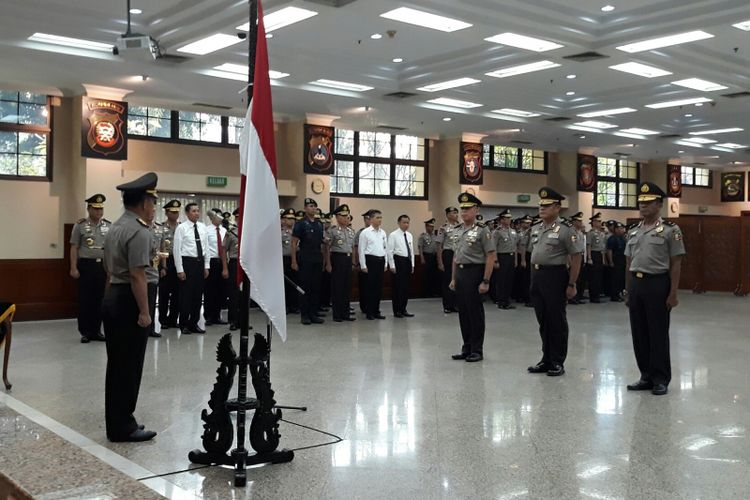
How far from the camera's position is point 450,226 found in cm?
1293

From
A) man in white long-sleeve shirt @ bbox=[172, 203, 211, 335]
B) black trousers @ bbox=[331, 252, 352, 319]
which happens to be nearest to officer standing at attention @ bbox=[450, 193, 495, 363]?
black trousers @ bbox=[331, 252, 352, 319]

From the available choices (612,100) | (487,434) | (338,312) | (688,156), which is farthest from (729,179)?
(487,434)

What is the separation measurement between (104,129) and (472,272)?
6481mm

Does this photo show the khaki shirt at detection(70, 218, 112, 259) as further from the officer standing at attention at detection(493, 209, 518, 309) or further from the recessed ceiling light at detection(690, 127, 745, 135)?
the recessed ceiling light at detection(690, 127, 745, 135)

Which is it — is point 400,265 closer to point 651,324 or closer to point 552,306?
point 552,306

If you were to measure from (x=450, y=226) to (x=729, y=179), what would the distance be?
14.3 meters

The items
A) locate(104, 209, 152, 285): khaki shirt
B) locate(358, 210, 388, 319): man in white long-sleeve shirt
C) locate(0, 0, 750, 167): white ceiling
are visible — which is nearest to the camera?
locate(104, 209, 152, 285): khaki shirt

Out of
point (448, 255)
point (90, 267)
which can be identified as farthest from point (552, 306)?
point (448, 255)

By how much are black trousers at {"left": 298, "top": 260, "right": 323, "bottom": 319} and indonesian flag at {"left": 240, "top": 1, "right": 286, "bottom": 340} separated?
21.0 feet

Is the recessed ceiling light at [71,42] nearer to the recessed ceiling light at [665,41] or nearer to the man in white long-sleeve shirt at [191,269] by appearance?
the man in white long-sleeve shirt at [191,269]

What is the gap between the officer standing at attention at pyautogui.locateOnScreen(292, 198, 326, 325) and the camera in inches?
396

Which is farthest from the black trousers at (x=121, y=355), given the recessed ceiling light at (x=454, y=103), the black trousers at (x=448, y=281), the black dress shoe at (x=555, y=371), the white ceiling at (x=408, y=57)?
the recessed ceiling light at (x=454, y=103)

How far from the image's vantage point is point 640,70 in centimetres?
997

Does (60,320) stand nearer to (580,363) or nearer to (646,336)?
(580,363)
